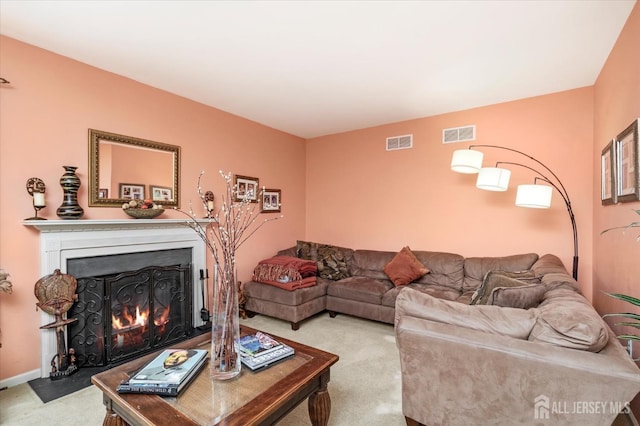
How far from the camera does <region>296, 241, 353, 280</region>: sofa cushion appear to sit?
415 cm

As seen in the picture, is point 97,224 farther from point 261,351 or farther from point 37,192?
point 261,351

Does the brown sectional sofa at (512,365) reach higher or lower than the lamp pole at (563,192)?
lower

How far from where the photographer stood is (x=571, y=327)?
4.48 feet

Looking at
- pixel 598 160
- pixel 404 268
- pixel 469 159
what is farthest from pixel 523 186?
pixel 404 268

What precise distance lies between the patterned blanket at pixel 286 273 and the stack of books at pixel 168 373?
75.5 inches

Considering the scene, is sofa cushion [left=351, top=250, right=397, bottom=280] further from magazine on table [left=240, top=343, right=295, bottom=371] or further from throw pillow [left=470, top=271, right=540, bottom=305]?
magazine on table [left=240, top=343, right=295, bottom=371]

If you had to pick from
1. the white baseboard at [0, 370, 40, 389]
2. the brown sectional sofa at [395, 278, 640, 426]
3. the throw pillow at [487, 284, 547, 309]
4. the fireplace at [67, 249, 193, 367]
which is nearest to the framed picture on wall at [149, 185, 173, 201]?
the fireplace at [67, 249, 193, 367]

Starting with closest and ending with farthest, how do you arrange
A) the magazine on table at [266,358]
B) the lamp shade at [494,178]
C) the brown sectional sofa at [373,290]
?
the magazine on table at [266,358], the lamp shade at [494,178], the brown sectional sofa at [373,290]

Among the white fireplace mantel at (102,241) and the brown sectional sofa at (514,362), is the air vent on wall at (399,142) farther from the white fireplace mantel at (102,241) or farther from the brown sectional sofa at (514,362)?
the white fireplace mantel at (102,241)

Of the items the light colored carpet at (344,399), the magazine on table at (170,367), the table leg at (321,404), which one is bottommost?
the light colored carpet at (344,399)

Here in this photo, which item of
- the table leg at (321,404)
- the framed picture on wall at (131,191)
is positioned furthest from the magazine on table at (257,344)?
the framed picture on wall at (131,191)

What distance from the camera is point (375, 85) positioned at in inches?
123

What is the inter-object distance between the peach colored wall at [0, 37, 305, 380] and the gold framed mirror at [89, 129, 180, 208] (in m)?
0.07

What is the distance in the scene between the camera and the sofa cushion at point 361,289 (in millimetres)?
3520
